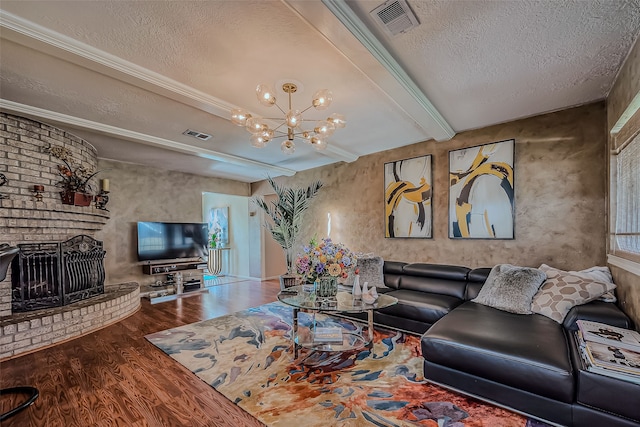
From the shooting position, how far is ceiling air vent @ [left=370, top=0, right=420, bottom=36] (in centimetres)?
165

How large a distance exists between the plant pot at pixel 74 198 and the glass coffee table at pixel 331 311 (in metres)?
3.10

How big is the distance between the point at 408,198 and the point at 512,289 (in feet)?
6.53

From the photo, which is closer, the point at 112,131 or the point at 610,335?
the point at 610,335

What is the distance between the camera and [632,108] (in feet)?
6.91

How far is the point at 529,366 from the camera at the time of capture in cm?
173

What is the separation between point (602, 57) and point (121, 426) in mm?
4341

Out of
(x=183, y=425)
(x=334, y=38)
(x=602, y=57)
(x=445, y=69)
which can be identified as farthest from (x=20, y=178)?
(x=602, y=57)

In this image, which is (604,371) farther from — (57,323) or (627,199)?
(57,323)

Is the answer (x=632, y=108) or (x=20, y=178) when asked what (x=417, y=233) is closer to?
(x=632, y=108)

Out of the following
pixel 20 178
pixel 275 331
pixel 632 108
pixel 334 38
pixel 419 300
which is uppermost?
pixel 334 38

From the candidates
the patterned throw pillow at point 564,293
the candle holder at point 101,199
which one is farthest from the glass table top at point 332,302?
the candle holder at point 101,199

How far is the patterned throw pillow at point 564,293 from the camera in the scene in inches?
94.1

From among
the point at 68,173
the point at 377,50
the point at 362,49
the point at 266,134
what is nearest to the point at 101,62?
the point at 266,134

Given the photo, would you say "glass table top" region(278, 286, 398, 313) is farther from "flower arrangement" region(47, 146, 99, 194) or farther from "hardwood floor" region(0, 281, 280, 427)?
"flower arrangement" region(47, 146, 99, 194)
